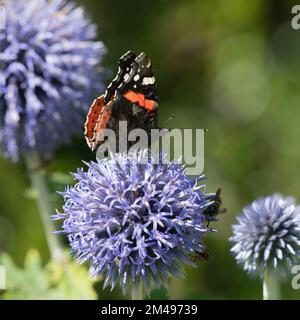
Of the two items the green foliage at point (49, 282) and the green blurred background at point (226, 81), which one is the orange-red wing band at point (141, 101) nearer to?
the green foliage at point (49, 282)

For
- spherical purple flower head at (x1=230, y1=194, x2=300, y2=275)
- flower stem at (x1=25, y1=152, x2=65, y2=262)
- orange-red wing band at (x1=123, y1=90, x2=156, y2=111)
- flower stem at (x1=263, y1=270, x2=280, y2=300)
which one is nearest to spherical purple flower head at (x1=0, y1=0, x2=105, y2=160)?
flower stem at (x1=25, y1=152, x2=65, y2=262)

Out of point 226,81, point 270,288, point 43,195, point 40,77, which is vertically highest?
point 226,81

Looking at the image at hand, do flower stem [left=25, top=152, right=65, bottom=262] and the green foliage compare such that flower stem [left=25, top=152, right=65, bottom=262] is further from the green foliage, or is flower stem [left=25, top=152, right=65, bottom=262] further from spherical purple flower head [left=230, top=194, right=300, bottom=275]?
spherical purple flower head [left=230, top=194, right=300, bottom=275]

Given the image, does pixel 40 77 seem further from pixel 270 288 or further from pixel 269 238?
pixel 270 288

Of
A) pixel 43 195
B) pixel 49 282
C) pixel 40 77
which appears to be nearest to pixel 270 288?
pixel 49 282

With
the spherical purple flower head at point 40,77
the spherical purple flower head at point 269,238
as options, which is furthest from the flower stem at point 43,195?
the spherical purple flower head at point 269,238

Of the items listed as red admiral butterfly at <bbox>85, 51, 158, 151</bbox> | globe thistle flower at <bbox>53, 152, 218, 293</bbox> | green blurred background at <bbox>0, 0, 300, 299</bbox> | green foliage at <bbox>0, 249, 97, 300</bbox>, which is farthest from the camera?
green blurred background at <bbox>0, 0, 300, 299</bbox>
